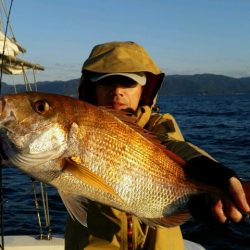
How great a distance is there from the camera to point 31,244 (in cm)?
666

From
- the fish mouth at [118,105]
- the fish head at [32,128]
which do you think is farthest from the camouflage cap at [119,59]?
the fish head at [32,128]

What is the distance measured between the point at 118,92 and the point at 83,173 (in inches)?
50.6

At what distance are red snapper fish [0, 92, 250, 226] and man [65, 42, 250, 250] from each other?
188 millimetres

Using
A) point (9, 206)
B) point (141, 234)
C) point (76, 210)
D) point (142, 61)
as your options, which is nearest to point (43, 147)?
point (76, 210)

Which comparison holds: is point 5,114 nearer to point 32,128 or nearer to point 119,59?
point 32,128

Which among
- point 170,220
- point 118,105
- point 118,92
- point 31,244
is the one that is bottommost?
point 31,244

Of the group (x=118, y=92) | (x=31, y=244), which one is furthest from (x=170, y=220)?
(x=31, y=244)

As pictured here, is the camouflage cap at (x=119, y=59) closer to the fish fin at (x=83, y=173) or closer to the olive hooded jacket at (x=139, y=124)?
the olive hooded jacket at (x=139, y=124)

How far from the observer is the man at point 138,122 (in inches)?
138

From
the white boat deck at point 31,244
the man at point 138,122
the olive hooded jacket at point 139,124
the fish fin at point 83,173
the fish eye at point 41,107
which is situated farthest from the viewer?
the white boat deck at point 31,244

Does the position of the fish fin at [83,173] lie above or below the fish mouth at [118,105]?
below

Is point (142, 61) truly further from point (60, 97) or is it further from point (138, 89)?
point (60, 97)

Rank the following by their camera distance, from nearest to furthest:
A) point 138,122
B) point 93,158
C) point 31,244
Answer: point 93,158 < point 138,122 < point 31,244

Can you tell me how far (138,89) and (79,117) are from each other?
4.08 feet
